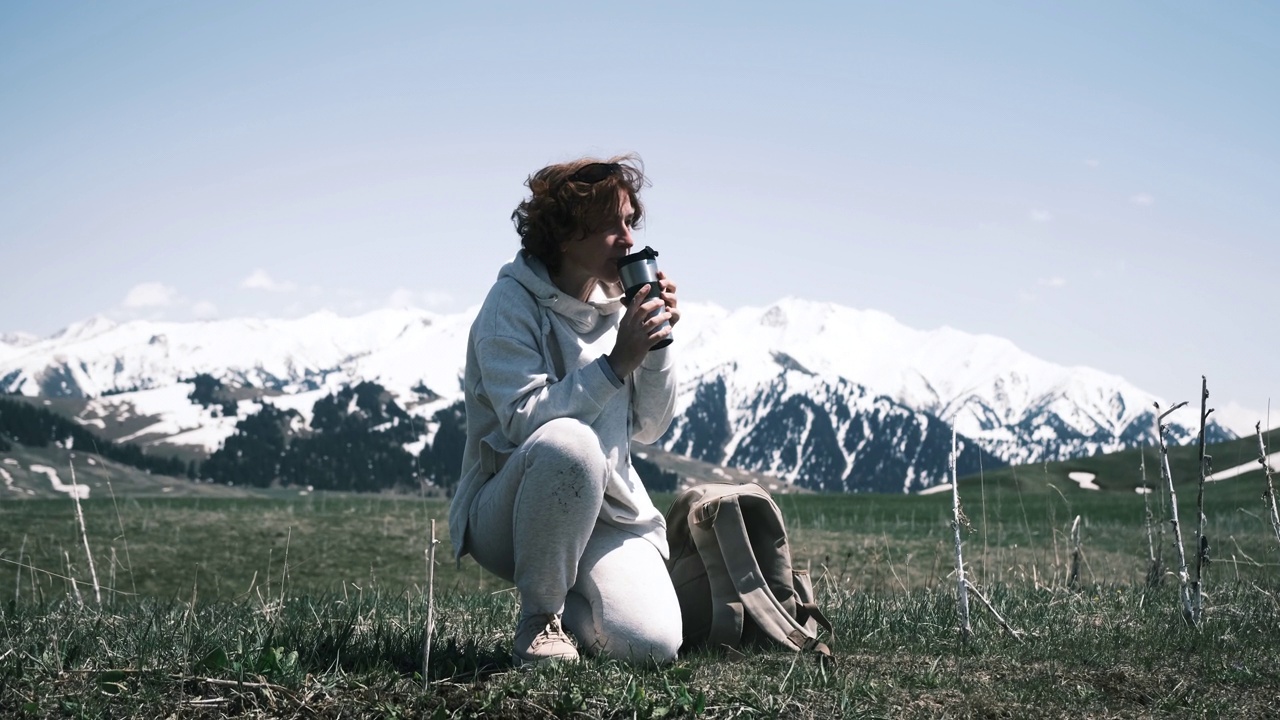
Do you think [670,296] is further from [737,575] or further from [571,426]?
[737,575]

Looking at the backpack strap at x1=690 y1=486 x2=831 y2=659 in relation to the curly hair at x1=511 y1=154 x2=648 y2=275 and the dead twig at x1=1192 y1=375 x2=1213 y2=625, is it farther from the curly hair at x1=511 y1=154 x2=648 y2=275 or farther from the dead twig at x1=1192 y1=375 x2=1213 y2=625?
the dead twig at x1=1192 y1=375 x2=1213 y2=625

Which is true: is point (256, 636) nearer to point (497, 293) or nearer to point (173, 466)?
point (497, 293)

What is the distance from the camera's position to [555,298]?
468cm

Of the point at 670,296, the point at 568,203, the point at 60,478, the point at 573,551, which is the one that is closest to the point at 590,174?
the point at 568,203

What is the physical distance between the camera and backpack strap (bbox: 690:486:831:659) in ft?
16.1

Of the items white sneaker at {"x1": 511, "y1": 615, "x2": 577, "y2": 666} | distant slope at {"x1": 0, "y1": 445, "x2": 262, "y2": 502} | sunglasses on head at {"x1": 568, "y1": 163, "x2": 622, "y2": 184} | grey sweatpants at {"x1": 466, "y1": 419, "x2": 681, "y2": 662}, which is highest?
sunglasses on head at {"x1": 568, "y1": 163, "x2": 622, "y2": 184}

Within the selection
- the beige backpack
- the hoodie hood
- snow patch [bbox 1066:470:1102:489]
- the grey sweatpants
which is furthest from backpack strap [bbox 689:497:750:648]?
snow patch [bbox 1066:470:1102:489]

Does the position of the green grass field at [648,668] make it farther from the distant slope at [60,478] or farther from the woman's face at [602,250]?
the distant slope at [60,478]

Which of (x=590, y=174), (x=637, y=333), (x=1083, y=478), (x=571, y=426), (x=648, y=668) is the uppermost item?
(x=590, y=174)

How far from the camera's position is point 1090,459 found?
48.0 meters

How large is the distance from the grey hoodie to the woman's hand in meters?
0.06

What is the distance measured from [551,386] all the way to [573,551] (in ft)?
2.21

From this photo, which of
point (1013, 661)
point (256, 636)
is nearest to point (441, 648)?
point (256, 636)

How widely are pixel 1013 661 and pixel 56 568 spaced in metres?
10.9
